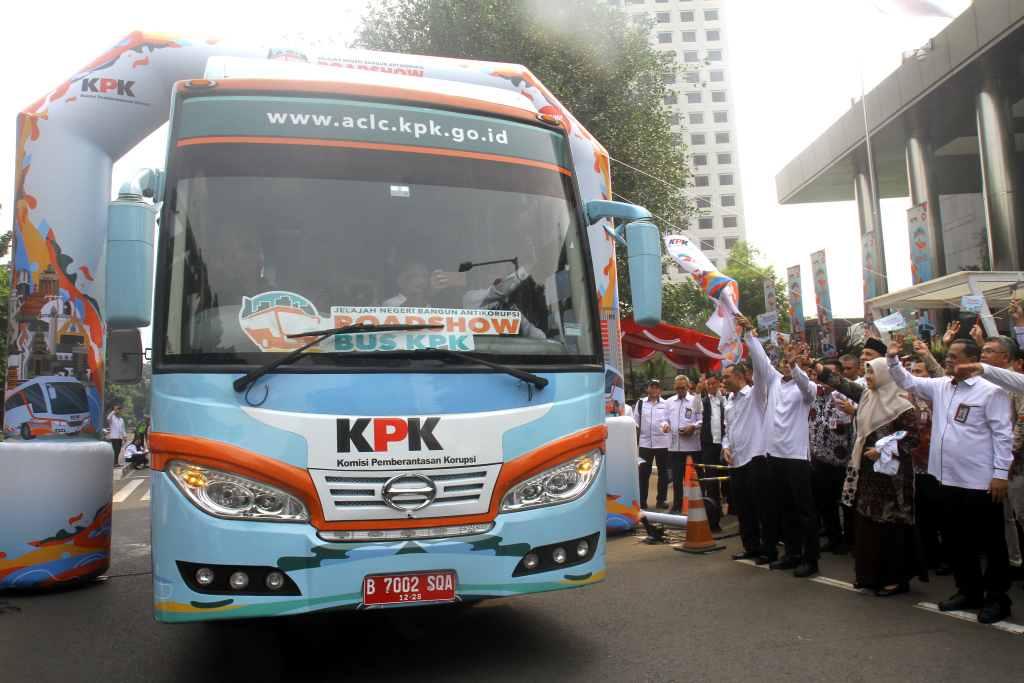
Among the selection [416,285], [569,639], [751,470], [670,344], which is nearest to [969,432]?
[751,470]

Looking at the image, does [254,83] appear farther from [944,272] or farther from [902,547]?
[944,272]

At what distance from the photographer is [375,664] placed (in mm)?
4543

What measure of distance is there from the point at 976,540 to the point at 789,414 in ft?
6.22

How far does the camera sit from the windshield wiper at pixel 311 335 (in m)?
3.78

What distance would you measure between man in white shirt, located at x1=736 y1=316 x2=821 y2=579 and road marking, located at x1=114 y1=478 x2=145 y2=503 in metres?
12.4

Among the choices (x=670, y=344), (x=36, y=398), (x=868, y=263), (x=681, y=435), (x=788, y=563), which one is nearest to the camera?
(x=36, y=398)

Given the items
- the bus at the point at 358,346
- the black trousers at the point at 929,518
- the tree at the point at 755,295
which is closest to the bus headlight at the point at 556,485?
the bus at the point at 358,346

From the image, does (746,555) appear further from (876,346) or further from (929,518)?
(876,346)

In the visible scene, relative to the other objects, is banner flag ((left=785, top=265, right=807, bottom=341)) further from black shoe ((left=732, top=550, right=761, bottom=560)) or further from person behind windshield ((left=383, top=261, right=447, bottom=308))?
person behind windshield ((left=383, top=261, right=447, bottom=308))

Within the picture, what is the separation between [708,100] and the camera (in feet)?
285

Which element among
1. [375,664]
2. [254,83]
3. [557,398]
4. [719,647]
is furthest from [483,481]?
[254,83]

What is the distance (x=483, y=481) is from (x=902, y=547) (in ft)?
11.8

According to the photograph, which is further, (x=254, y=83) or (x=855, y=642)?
(x=855, y=642)

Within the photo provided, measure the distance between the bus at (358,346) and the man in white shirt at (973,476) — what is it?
2.41m
